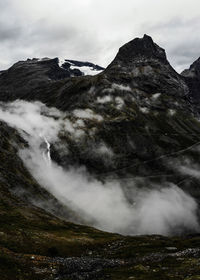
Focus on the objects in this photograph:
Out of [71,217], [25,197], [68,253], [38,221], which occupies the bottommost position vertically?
[68,253]

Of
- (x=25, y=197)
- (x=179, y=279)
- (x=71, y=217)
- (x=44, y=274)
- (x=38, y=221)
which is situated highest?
(x=25, y=197)

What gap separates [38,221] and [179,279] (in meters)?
69.2

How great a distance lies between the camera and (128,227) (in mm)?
196000

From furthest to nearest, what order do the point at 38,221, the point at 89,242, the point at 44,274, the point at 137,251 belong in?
1. the point at 38,221
2. the point at 89,242
3. the point at 137,251
4. the point at 44,274

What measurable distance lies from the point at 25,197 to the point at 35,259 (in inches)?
3902

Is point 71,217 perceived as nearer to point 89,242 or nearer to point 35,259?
point 89,242

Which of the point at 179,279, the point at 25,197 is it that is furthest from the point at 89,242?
the point at 25,197

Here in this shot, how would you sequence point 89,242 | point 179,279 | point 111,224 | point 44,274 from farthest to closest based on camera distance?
point 111,224 < point 89,242 < point 44,274 < point 179,279

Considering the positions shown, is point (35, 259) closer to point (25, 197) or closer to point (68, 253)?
point (68, 253)

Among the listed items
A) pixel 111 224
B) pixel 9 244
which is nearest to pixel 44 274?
pixel 9 244

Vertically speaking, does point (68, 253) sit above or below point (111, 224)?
below

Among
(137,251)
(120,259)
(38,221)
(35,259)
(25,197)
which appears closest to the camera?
(35,259)

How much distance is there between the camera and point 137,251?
67.3m

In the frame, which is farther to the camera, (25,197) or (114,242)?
(25,197)
